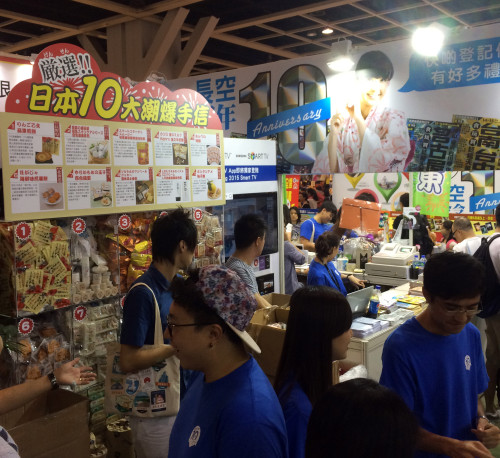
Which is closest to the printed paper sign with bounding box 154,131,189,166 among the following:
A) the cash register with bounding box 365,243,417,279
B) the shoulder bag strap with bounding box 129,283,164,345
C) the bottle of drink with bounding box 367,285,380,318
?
the shoulder bag strap with bounding box 129,283,164,345

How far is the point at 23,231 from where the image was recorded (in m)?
3.31

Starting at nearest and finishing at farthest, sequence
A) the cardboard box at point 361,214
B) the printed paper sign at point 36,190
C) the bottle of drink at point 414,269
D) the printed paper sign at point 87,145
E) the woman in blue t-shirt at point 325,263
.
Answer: the printed paper sign at point 36,190
the printed paper sign at point 87,145
the woman in blue t-shirt at point 325,263
the bottle of drink at point 414,269
the cardboard box at point 361,214

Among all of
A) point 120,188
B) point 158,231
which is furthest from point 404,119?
point 158,231

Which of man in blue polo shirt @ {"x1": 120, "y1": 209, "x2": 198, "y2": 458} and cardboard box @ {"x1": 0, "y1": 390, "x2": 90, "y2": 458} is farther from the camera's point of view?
cardboard box @ {"x1": 0, "y1": 390, "x2": 90, "y2": 458}

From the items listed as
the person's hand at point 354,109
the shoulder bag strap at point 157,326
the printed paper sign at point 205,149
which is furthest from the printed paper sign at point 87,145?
the person's hand at point 354,109

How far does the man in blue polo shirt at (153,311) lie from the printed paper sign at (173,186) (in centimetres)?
146

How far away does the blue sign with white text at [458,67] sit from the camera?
4.38m

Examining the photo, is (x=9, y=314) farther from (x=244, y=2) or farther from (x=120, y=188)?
(x=244, y=2)

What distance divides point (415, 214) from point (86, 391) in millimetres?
5233

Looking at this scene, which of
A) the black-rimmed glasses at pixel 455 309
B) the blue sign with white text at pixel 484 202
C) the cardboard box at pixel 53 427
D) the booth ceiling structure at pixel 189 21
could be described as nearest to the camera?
the black-rimmed glasses at pixel 455 309

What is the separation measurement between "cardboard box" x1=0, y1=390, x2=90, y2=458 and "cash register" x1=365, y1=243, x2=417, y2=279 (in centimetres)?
463

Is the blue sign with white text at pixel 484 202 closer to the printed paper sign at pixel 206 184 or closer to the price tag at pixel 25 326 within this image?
the printed paper sign at pixel 206 184

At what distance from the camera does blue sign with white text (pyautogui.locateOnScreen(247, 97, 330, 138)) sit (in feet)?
17.9

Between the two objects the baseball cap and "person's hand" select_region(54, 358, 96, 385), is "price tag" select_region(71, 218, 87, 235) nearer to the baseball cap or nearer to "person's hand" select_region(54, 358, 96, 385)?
"person's hand" select_region(54, 358, 96, 385)
